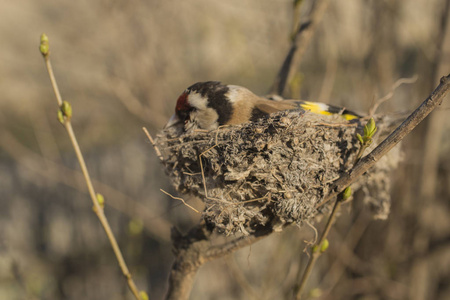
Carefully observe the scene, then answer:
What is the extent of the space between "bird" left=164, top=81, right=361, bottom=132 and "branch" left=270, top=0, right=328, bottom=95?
36cm

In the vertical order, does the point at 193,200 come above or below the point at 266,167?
below

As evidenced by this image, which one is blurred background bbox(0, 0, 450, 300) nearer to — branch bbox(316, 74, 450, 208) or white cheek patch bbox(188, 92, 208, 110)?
white cheek patch bbox(188, 92, 208, 110)

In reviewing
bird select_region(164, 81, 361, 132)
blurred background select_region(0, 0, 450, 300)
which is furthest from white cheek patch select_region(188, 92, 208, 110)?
blurred background select_region(0, 0, 450, 300)

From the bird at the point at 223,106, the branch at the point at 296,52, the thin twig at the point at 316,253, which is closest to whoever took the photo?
the thin twig at the point at 316,253

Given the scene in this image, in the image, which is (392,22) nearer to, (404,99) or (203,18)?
(404,99)

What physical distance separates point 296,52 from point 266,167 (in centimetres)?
121

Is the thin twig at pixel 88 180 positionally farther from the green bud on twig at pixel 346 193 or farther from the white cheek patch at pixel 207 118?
the green bud on twig at pixel 346 193

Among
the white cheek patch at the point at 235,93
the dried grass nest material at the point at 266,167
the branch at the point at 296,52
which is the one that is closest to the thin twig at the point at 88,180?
the dried grass nest material at the point at 266,167

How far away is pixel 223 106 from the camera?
2.32 meters

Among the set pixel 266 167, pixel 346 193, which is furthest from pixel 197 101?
pixel 346 193

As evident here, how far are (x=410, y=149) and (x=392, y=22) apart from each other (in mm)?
1489

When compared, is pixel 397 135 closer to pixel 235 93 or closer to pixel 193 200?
pixel 235 93

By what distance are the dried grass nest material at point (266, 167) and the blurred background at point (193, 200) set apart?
72.1 inches

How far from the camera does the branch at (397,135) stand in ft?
4.53
